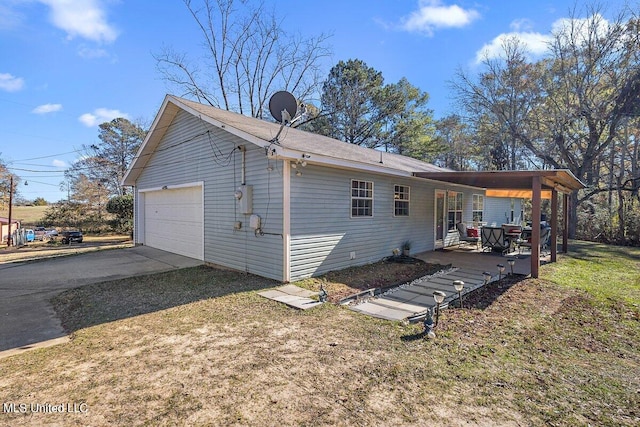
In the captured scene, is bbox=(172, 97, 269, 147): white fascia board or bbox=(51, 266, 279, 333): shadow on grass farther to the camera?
bbox=(172, 97, 269, 147): white fascia board

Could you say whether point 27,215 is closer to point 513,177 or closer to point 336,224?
point 336,224

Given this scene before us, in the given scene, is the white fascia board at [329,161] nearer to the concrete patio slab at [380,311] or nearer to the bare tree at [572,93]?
the concrete patio slab at [380,311]

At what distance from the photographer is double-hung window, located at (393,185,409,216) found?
9.41 m

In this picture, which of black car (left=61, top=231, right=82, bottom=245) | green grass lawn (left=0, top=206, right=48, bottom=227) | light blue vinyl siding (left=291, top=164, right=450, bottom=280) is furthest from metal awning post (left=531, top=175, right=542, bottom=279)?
green grass lawn (left=0, top=206, right=48, bottom=227)

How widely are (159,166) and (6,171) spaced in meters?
24.4

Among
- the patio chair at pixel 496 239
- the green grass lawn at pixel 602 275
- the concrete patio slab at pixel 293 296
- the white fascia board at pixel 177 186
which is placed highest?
the white fascia board at pixel 177 186

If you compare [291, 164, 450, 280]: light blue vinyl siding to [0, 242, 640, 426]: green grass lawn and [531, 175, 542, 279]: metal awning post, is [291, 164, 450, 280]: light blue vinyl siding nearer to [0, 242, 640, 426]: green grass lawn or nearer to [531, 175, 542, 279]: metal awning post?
[0, 242, 640, 426]: green grass lawn

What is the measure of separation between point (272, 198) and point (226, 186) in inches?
74.0

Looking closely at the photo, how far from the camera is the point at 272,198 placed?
6609 mm

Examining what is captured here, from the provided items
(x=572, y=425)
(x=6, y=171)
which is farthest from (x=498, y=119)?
(x=6, y=171)

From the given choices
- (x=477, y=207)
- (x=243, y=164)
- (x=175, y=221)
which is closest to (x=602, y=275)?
(x=477, y=207)

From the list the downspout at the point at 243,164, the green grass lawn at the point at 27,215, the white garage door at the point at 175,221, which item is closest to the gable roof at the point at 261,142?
the downspout at the point at 243,164

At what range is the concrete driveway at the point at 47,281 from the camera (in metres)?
4.09

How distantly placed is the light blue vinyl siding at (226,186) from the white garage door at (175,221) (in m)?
0.48
